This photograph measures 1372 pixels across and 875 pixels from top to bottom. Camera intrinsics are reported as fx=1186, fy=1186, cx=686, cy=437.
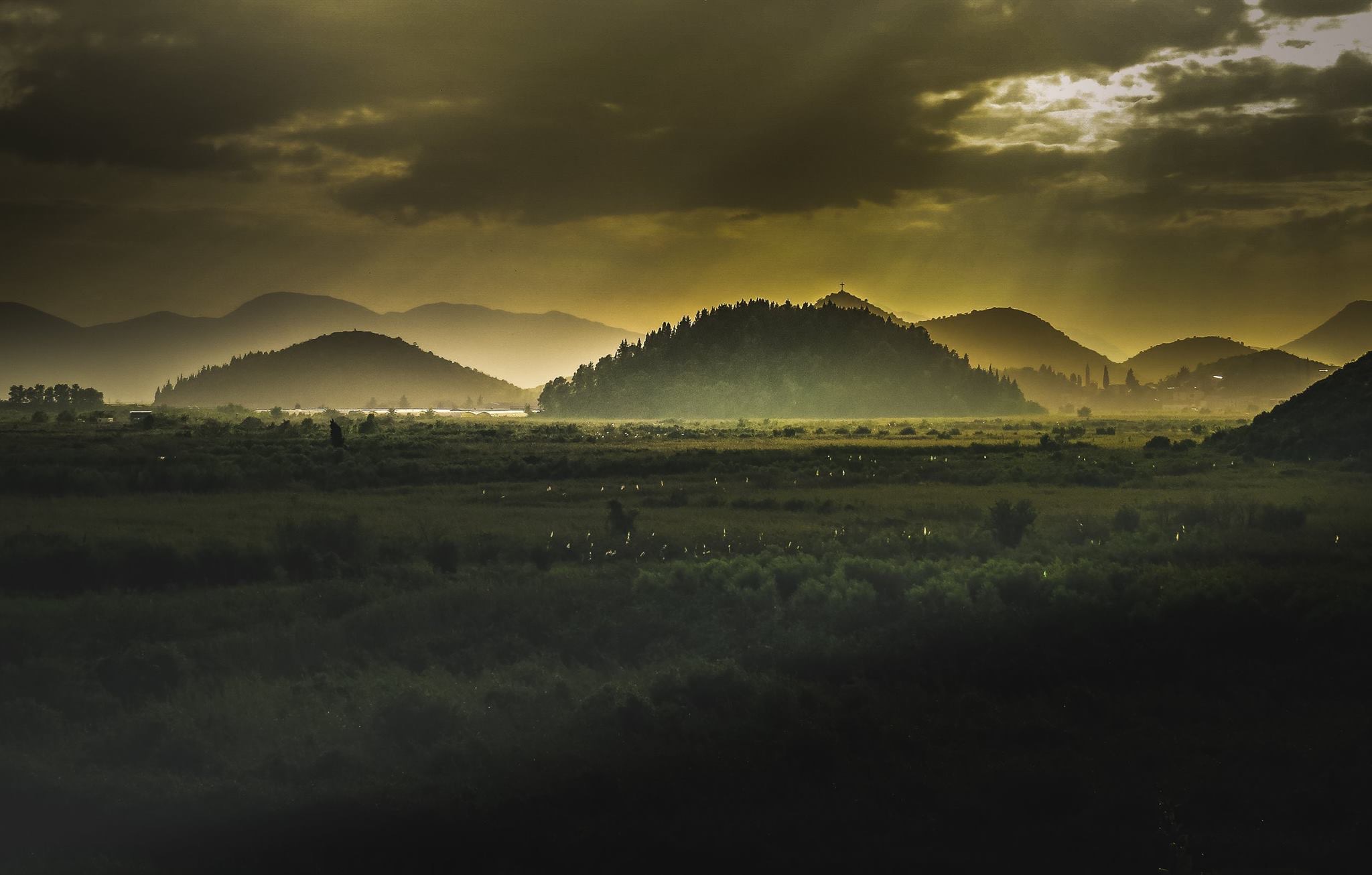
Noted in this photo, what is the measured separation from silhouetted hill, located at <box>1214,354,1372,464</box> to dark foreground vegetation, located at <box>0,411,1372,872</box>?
3200 centimetres

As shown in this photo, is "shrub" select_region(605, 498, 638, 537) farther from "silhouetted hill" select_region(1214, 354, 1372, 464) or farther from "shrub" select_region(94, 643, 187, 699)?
"silhouetted hill" select_region(1214, 354, 1372, 464)

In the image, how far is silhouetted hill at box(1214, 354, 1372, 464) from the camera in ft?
214

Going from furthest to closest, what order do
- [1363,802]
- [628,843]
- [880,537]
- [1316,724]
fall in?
[880,537], [1316,724], [1363,802], [628,843]

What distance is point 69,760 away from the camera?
16141 millimetres

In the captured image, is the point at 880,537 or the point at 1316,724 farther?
the point at 880,537

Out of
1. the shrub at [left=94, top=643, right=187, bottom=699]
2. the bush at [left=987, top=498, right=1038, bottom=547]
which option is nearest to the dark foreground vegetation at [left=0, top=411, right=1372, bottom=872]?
the shrub at [left=94, top=643, right=187, bottom=699]

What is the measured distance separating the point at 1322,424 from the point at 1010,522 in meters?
46.1

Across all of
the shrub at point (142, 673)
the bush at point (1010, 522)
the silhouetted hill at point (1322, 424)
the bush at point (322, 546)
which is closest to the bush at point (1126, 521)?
the bush at point (1010, 522)

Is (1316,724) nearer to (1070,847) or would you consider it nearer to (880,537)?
(1070,847)

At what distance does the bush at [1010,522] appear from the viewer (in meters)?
31.6

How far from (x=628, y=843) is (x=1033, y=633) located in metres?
10.7

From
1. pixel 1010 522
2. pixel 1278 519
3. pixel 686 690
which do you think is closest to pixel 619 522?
pixel 1010 522

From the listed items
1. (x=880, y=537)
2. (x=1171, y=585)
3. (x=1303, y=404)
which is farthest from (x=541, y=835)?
(x=1303, y=404)

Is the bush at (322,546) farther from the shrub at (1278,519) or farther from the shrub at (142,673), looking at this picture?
the shrub at (1278,519)
